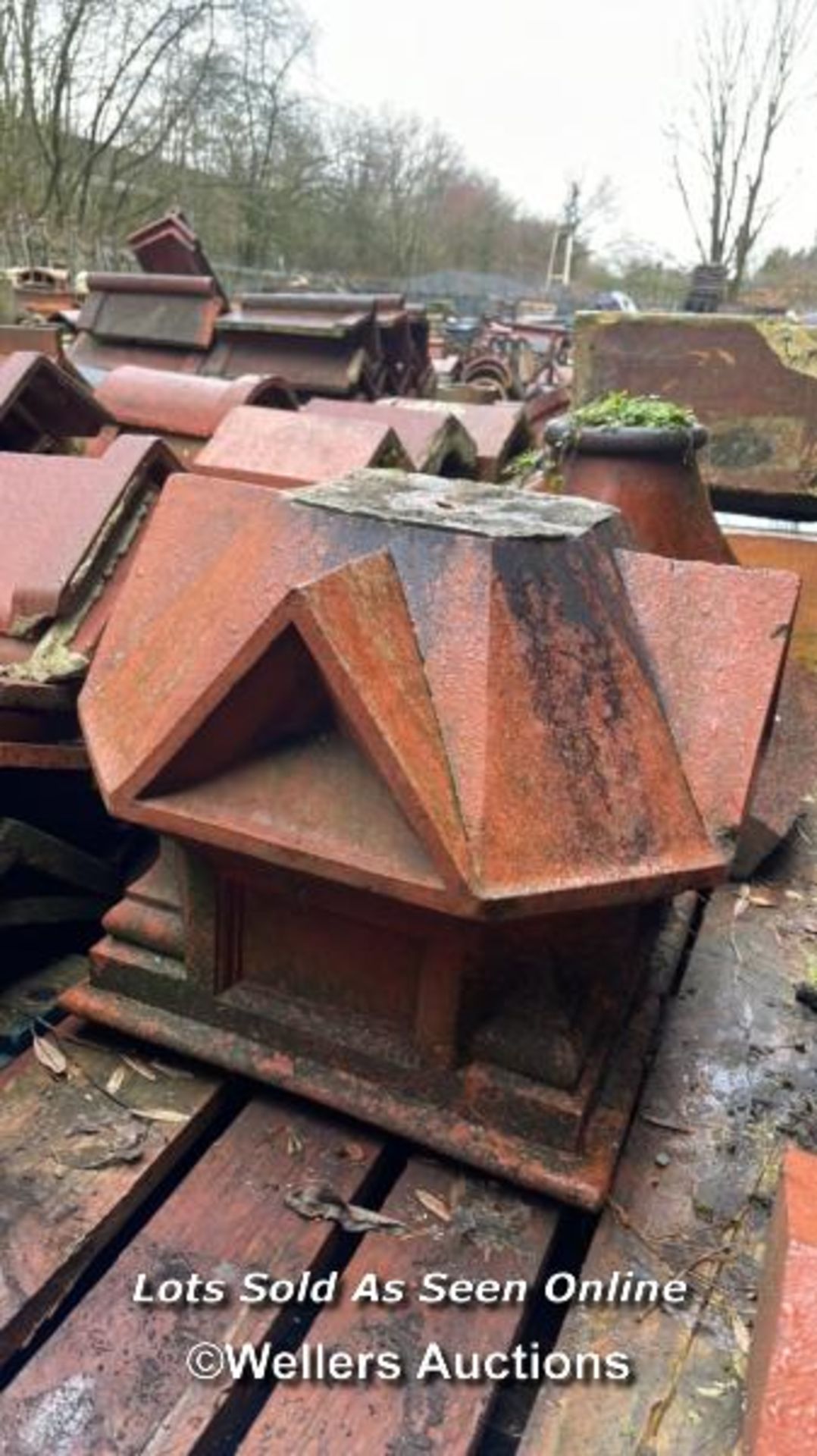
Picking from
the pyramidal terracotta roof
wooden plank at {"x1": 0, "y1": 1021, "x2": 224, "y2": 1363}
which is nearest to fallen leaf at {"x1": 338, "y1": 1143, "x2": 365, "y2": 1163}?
wooden plank at {"x1": 0, "y1": 1021, "x2": 224, "y2": 1363}

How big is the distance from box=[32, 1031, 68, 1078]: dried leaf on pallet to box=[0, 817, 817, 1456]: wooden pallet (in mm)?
12

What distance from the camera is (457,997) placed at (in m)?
1.14

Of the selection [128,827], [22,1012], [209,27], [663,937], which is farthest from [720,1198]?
[209,27]

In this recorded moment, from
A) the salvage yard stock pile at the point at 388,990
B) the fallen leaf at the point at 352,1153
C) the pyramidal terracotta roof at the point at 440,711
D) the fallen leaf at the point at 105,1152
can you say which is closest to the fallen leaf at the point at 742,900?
the salvage yard stock pile at the point at 388,990

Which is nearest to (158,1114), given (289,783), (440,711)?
(289,783)

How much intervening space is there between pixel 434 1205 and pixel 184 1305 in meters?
0.28

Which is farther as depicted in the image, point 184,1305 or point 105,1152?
point 105,1152

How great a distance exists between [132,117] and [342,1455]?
21.2 metres

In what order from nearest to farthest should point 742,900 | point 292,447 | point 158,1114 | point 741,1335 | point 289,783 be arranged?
point 741,1335, point 289,783, point 158,1114, point 742,900, point 292,447

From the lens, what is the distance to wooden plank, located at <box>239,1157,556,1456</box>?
92 cm

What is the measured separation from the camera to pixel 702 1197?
1156 mm

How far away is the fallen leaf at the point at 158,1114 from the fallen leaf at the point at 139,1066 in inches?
2.1

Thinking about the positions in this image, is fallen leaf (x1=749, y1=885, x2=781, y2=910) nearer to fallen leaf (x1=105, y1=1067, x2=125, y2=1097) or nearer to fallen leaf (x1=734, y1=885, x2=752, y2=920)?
fallen leaf (x1=734, y1=885, x2=752, y2=920)

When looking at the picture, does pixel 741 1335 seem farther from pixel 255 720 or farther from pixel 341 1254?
pixel 255 720
